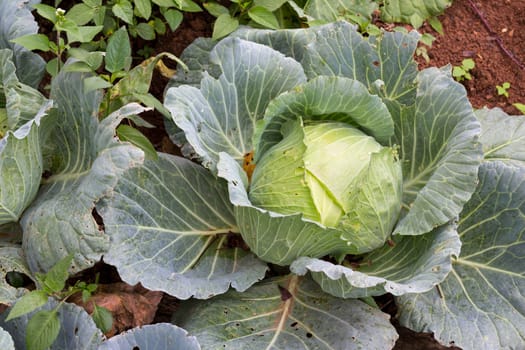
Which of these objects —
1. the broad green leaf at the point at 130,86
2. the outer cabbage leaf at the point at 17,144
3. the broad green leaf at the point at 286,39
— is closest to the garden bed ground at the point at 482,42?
the broad green leaf at the point at 286,39

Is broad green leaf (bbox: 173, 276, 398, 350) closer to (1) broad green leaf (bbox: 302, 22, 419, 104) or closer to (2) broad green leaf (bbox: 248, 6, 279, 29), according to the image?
(1) broad green leaf (bbox: 302, 22, 419, 104)

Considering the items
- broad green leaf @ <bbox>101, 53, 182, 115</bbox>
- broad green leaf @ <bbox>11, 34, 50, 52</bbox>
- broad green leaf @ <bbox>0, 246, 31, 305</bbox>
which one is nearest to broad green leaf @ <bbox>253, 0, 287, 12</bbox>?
broad green leaf @ <bbox>101, 53, 182, 115</bbox>

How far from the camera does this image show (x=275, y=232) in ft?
6.70

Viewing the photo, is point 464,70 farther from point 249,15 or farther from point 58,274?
point 58,274

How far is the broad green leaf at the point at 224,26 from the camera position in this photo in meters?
2.79

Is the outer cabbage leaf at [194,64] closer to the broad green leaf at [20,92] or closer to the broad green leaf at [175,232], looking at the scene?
the broad green leaf at [175,232]

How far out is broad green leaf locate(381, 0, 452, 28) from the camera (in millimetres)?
3523

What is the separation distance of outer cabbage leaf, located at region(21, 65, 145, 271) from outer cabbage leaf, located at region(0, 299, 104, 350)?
0.14 metres

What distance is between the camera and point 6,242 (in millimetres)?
2391

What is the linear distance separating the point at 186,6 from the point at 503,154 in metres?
1.50

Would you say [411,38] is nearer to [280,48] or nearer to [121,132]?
[280,48]

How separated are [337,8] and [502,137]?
1.16 meters

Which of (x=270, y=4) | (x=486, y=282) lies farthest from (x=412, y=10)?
(x=486, y=282)

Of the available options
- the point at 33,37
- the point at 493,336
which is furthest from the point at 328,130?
the point at 33,37
